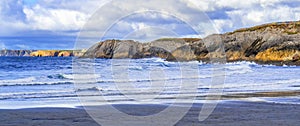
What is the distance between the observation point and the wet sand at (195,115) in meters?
14.2

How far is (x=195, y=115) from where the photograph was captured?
1605 cm

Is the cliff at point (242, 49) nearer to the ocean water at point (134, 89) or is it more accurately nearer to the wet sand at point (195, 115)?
the ocean water at point (134, 89)

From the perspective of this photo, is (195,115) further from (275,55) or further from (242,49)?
(242,49)

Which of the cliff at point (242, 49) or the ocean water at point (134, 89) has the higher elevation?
the cliff at point (242, 49)

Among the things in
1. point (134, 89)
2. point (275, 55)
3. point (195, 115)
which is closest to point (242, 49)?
point (275, 55)

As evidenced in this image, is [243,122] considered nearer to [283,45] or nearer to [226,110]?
[226,110]

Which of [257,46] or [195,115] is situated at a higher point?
[257,46]

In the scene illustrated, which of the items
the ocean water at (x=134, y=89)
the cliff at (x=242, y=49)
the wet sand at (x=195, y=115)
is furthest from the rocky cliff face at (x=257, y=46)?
the wet sand at (x=195, y=115)

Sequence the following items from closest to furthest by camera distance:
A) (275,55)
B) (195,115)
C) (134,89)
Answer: (195,115) < (134,89) < (275,55)

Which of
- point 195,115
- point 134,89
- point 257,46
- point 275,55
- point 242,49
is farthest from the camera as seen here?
point 242,49

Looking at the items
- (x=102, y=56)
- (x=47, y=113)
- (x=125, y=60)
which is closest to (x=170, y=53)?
(x=102, y=56)

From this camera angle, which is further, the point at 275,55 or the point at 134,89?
the point at 275,55

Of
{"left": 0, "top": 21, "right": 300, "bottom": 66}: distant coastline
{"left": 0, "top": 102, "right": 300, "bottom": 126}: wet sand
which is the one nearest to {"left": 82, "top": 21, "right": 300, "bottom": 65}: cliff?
{"left": 0, "top": 21, "right": 300, "bottom": 66}: distant coastline

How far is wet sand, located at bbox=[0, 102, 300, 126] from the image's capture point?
46.6ft
